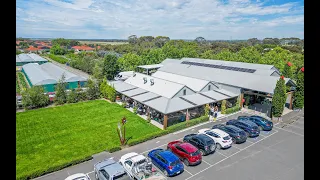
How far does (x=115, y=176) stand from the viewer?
11305 millimetres

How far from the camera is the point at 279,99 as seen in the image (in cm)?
2055

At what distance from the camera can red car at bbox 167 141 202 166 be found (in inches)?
527

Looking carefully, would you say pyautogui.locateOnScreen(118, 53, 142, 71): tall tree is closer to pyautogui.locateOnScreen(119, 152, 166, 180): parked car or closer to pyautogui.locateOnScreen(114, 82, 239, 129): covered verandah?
pyautogui.locateOnScreen(114, 82, 239, 129): covered verandah

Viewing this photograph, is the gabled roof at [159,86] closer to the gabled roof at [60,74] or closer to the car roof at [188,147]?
the car roof at [188,147]

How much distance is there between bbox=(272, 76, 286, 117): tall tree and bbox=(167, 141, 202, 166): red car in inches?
421

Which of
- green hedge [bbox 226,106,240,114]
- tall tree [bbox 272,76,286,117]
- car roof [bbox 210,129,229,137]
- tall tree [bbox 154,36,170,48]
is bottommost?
car roof [bbox 210,129,229,137]

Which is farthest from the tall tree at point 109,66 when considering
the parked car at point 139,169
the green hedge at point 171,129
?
the parked car at point 139,169

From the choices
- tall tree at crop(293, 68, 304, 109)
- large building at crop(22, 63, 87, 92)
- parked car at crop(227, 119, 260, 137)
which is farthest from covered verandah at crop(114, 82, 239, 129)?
large building at crop(22, 63, 87, 92)

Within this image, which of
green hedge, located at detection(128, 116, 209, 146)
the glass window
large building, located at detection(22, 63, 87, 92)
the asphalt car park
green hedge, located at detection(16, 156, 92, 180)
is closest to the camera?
the glass window
